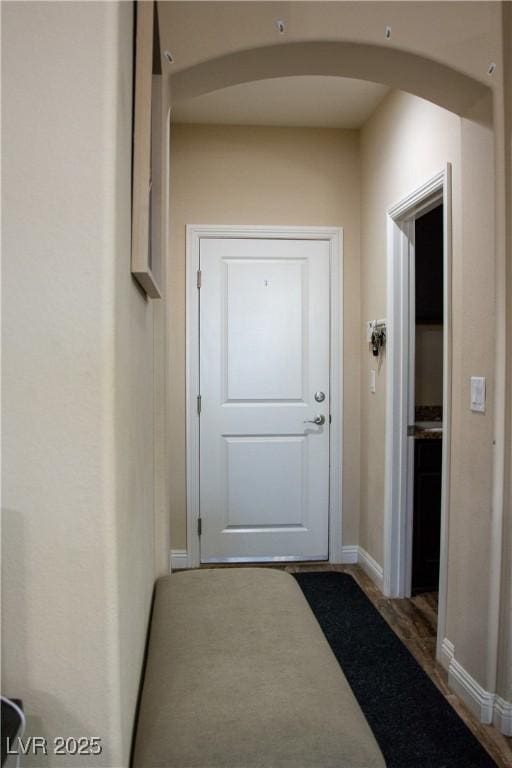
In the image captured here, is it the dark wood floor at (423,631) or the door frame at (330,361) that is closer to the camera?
the dark wood floor at (423,631)

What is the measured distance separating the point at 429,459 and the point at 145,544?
2064 mm

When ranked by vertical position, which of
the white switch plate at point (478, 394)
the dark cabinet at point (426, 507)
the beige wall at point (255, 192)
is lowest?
the dark cabinet at point (426, 507)

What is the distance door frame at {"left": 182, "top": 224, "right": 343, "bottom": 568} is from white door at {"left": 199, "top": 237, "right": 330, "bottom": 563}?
4 centimetres

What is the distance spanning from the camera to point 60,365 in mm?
777

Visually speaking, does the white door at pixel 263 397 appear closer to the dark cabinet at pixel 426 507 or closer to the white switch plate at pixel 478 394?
the dark cabinet at pixel 426 507

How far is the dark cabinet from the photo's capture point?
3045 millimetres

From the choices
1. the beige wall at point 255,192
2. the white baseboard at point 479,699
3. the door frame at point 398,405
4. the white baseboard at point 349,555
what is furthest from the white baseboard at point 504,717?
the beige wall at point 255,192

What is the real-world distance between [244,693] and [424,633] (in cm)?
190

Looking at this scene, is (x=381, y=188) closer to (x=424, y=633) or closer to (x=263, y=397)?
(x=263, y=397)

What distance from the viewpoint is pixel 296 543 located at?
3.58m

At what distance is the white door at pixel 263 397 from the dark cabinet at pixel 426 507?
671 millimetres

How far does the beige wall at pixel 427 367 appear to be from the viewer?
3701 millimetres

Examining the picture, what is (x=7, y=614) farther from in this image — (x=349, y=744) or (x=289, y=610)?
(x=289, y=610)

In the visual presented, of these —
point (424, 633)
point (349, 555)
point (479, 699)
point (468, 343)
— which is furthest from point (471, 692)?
point (349, 555)
